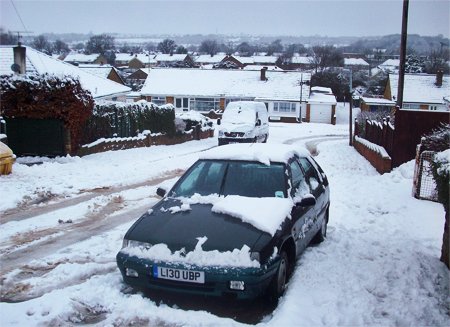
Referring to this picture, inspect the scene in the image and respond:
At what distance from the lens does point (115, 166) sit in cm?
1558

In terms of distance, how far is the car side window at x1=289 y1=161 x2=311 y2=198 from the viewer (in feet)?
21.0

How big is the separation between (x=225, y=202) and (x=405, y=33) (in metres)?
18.1

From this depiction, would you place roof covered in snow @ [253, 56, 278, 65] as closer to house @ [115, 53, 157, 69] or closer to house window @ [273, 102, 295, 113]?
house @ [115, 53, 157, 69]

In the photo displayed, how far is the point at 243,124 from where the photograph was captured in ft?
72.6

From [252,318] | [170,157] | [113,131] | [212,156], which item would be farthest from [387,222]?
[113,131]

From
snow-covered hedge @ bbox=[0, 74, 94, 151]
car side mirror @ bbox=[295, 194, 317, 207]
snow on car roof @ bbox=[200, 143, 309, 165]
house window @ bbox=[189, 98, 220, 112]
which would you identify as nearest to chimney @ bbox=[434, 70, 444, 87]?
house window @ bbox=[189, 98, 220, 112]

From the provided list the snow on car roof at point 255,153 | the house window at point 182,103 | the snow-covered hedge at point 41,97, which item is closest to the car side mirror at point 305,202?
the snow on car roof at point 255,153

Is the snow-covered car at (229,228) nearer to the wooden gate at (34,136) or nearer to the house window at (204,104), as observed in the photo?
the wooden gate at (34,136)

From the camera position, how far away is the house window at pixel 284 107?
54500 mm

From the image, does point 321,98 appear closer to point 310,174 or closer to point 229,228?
point 310,174

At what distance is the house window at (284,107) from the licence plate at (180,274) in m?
50.8

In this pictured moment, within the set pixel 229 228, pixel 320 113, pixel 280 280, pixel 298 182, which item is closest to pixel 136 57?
pixel 320 113

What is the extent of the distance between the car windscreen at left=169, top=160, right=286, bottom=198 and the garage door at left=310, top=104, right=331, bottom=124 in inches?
1931

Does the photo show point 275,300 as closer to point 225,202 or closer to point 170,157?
point 225,202
